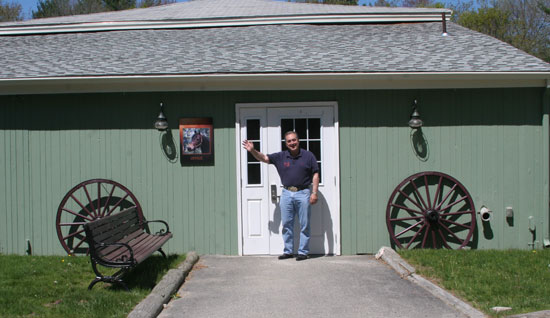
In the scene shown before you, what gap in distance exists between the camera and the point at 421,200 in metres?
8.51

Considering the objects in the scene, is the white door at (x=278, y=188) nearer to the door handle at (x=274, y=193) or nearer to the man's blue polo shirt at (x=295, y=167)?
the door handle at (x=274, y=193)

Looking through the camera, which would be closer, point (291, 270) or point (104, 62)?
point (291, 270)

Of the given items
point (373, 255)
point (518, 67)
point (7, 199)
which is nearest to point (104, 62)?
point (7, 199)

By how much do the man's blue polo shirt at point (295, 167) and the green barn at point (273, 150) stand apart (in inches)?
21.7

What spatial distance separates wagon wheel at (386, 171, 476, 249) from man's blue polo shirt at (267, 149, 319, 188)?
1450mm

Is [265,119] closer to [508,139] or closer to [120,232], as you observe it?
[120,232]

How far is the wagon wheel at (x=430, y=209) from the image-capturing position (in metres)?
8.46

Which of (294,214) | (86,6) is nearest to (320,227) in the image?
(294,214)

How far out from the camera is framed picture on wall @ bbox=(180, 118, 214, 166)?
8.50 metres

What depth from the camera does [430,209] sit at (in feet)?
27.6

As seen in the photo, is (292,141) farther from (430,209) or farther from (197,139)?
(430,209)

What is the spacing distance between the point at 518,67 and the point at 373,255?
3563mm

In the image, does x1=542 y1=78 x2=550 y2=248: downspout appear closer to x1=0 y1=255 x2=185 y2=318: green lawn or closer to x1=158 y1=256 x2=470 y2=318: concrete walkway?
x1=158 y1=256 x2=470 y2=318: concrete walkway

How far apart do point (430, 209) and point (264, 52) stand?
12.0 feet
